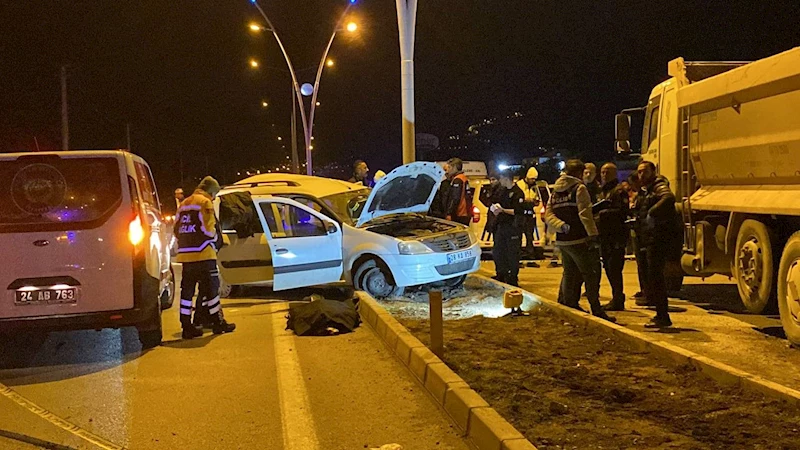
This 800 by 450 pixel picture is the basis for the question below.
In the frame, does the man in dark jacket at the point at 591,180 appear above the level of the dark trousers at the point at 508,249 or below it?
above

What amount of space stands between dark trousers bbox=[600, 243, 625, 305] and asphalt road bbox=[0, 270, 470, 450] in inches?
119

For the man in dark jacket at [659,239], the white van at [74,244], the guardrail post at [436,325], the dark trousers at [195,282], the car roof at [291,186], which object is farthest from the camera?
the car roof at [291,186]

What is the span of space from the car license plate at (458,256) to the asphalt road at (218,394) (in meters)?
2.07

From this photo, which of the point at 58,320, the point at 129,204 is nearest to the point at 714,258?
the point at 129,204

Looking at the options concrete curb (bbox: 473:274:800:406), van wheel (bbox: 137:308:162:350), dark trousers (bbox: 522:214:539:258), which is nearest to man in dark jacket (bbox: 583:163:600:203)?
concrete curb (bbox: 473:274:800:406)

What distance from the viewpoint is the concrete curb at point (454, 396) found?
4.30m

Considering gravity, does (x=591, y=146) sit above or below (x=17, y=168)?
above

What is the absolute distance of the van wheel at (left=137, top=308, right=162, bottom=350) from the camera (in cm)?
735

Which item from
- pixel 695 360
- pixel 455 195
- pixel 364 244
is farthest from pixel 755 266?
Answer: pixel 364 244

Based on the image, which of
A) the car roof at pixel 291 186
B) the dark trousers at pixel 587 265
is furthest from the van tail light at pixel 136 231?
the dark trousers at pixel 587 265

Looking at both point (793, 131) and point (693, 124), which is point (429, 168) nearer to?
point (693, 124)

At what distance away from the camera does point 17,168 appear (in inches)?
275

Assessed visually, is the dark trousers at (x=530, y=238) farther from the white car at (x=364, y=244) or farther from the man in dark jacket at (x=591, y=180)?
the white car at (x=364, y=244)

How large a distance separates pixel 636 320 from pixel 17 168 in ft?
22.0
